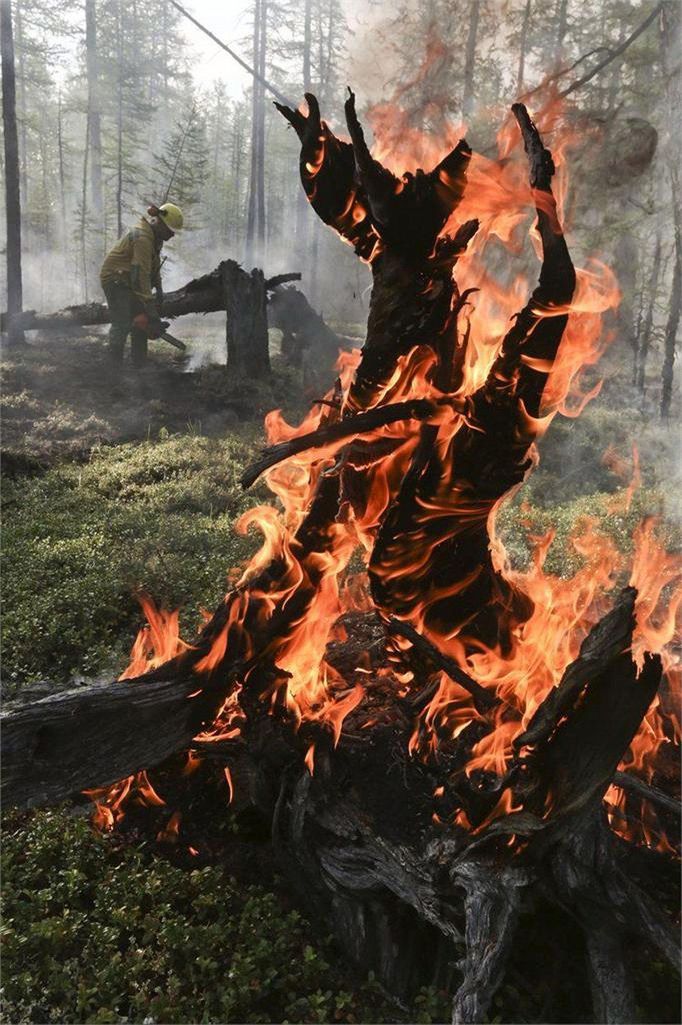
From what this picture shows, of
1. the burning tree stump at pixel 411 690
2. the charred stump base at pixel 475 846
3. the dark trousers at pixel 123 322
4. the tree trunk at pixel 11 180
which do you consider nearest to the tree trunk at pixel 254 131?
the tree trunk at pixel 11 180

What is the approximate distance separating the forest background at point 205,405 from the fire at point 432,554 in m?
0.73

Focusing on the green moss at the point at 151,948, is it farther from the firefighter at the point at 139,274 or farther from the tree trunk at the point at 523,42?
the tree trunk at the point at 523,42

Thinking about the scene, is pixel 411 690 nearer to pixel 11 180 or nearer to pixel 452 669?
pixel 452 669

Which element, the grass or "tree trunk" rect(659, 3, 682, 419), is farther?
"tree trunk" rect(659, 3, 682, 419)

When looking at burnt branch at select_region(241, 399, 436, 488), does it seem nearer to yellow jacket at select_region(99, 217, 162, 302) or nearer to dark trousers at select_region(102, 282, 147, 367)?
yellow jacket at select_region(99, 217, 162, 302)

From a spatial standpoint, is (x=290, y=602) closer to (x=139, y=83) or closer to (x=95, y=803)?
(x=95, y=803)

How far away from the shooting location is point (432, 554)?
4012mm

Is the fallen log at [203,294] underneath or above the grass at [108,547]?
above

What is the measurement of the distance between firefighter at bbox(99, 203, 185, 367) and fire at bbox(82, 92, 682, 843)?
13273mm

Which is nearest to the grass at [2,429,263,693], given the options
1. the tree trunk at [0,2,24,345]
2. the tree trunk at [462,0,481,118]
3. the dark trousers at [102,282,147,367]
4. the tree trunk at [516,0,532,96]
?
the dark trousers at [102,282,147,367]

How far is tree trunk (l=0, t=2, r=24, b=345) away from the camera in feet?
62.2

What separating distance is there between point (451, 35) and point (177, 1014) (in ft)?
76.3

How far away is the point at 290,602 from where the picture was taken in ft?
13.6

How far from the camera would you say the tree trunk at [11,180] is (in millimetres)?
18969
